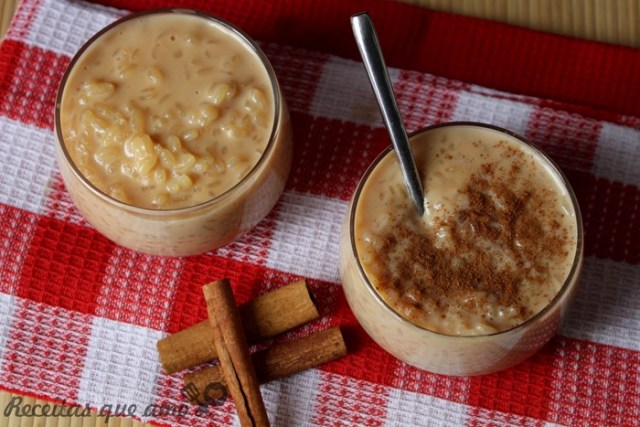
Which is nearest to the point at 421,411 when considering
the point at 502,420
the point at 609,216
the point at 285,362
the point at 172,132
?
the point at 502,420

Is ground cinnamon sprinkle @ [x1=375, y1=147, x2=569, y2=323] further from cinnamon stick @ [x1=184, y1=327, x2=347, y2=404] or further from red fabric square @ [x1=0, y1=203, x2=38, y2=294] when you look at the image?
red fabric square @ [x1=0, y1=203, x2=38, y2=294]

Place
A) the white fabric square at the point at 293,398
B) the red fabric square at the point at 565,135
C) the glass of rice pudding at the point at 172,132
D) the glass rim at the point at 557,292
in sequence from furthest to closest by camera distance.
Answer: the red fabric square at the point at 565,135 < the white fabric square at the point at 293,398 < the glass of rice pudding at the point at 172,132 < the glass rim at the point at 557,292

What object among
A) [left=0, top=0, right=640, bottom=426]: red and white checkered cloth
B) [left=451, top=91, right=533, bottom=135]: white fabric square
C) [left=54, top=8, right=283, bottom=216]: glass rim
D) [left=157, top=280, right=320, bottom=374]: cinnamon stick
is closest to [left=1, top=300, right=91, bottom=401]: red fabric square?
[left=0, top=0, right=640, bottom=426]: red and white checkered cloth

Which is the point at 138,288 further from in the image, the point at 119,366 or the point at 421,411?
the point at 421,411

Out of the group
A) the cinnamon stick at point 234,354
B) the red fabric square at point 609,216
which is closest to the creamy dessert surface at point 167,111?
the cinnamon stick at point 234,354

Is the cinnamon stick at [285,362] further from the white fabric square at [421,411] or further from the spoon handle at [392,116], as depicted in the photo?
the spoon handle at [392,116]

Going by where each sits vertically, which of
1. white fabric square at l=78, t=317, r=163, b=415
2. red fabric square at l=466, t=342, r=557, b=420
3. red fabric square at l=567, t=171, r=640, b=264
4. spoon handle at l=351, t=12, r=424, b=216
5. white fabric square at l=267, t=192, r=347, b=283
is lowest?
white fabric square at l=78, t=317, r=163, b=415

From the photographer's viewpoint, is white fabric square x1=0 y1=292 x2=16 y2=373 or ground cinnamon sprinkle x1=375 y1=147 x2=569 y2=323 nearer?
ground cinnamon sprinkle x1=375 y1=147 x2=569 y2=323

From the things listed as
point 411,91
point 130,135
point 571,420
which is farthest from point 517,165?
point 130,135
